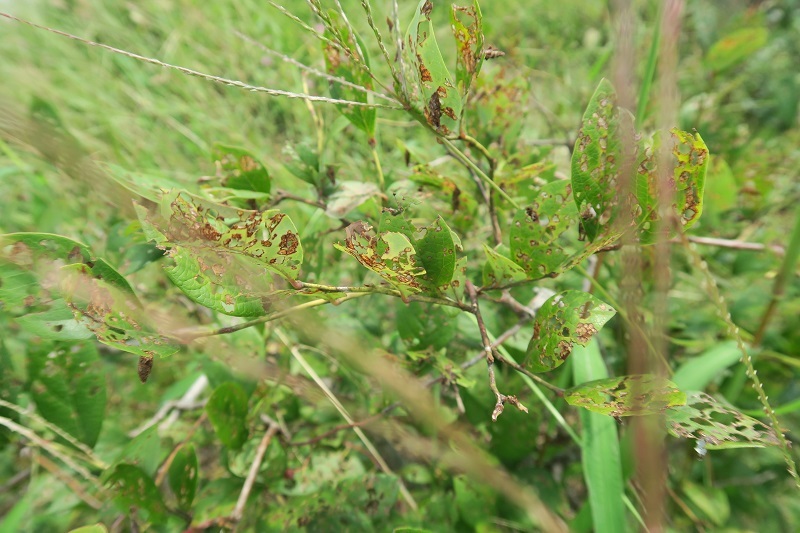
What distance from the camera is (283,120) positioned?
1.80 meters

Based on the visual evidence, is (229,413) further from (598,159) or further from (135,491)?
(598,159)

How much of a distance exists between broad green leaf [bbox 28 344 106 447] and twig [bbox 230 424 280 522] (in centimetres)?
19

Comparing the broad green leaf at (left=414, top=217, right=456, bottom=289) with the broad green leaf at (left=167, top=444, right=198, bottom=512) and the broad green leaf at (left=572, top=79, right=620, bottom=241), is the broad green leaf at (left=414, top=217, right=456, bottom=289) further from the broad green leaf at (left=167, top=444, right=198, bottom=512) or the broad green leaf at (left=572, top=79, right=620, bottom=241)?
the broad green leaf at (left=167, top=444, right=198, bottom=512)

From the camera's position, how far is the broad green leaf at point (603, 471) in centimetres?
50

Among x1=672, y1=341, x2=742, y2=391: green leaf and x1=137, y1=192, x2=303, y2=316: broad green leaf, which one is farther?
x1=672, y1=341, x2=742, y2=391: green leaf

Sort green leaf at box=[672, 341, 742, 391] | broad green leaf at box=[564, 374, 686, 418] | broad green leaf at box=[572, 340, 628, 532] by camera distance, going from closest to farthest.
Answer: broad green leaf at box=[564, 374, 686, 418]
broad green leaf at box=[572, 340, 628, 532]
green leaf at box=[672, 341, 742, 391]

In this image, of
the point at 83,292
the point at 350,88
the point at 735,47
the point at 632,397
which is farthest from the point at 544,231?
the point at 735,47

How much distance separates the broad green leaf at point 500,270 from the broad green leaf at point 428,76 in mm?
112

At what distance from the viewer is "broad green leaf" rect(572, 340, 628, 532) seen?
0.50 meters

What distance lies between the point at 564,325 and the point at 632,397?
7 cm

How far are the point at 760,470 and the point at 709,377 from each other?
0.26 m

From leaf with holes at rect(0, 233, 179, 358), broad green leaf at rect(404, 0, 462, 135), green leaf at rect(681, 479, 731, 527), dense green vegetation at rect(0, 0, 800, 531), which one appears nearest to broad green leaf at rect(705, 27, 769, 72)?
dense green vegetation at rect(0, 0, 800, 531)

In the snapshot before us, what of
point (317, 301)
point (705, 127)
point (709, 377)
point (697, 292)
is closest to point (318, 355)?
point (317, 301)

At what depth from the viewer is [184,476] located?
22.4 inches
